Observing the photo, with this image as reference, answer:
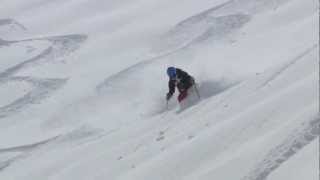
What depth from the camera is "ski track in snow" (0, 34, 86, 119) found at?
14453 millimetres

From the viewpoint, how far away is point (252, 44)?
14.2 metres

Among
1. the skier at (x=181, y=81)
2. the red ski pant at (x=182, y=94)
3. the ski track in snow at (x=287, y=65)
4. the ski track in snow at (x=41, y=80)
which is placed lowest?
the ski track in snow at (x=41, y=80)

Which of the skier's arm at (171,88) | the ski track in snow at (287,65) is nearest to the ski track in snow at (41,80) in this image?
the skier's arm at (171,88)

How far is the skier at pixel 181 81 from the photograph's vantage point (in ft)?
40.4

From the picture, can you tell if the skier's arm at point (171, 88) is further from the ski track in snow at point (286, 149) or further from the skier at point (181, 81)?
the ski track in snow at point (286, 149)

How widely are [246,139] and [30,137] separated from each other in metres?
4.65

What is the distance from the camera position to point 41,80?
15148 millimetres

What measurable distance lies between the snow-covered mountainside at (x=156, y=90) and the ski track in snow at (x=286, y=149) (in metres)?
0.01

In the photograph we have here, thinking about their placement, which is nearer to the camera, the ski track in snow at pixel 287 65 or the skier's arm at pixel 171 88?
the ski track in snow at pixel 287 65

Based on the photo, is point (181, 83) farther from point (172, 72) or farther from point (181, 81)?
point (172, 72)

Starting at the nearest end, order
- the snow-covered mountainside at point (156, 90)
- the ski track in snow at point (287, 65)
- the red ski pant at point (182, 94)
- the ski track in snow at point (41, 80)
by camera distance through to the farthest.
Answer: the snow-covered mountainside at point (156, 90)
the ski track in snow at point (287, 65)
the red ski pant at point (182, 94)
the ski track in snow at point (41, 80)

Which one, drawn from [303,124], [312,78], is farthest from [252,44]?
[303,124]

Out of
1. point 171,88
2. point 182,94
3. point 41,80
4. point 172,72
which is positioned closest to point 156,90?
point 171,88

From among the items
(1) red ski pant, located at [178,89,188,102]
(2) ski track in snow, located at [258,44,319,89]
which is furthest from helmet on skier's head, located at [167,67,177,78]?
(2) ski track in snow, located at [258,44,319,89]
